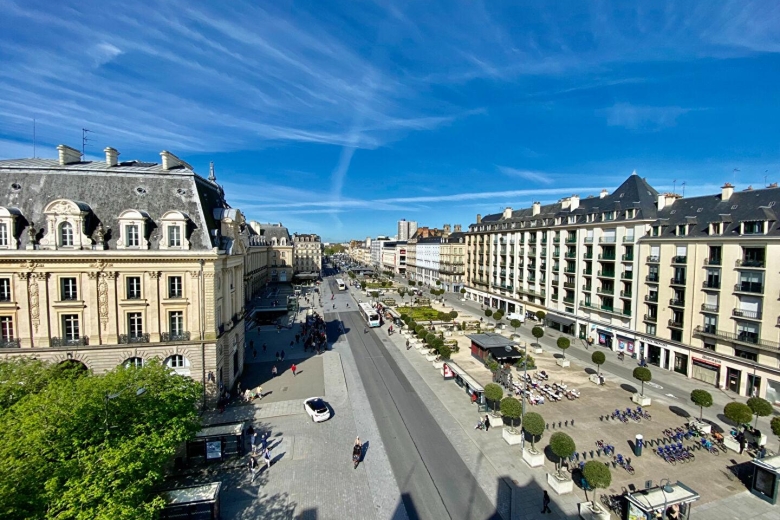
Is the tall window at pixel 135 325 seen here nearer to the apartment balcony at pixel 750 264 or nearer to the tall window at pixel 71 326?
the tall window at pixel 71 326

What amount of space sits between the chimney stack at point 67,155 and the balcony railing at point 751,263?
195 feet

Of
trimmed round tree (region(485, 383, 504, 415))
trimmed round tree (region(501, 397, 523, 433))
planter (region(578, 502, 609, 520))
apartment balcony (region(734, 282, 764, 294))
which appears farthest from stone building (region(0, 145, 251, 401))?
apartment balcony (region(734, 282, 764, 294))

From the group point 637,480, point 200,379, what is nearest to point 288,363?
point 200,379

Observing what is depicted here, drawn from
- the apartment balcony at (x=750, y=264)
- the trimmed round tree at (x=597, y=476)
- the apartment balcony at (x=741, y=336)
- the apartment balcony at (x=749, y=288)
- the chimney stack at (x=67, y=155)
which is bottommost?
the trimmed round tree at (x=597, y=476)

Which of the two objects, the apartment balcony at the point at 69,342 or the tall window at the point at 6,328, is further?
the apartment balcony at the point at 69,342

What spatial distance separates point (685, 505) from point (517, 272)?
53724 mm

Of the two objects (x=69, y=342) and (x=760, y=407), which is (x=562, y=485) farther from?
(x=69, y=342)

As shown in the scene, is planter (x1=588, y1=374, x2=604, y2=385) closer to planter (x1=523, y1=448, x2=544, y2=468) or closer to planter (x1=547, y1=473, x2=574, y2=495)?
planter (x1=523, y1=448, x2=544, y2=468)

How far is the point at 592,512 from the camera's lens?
17.8m

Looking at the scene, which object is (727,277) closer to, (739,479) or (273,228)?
(739,479)

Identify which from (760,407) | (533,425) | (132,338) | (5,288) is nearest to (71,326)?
(132,338)

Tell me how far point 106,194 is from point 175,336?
12.3m

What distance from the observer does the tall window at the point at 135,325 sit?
1111 inches

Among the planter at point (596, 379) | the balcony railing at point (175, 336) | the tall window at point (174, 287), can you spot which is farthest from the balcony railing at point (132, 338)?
the planter at point (596, 379)
